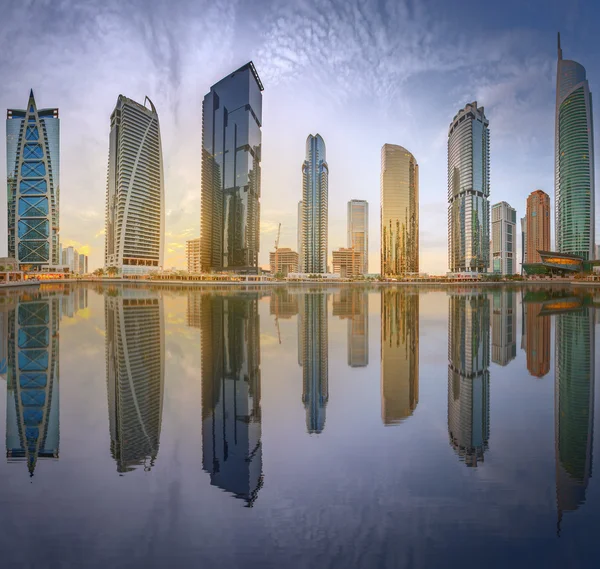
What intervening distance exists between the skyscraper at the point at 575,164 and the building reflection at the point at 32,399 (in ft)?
718

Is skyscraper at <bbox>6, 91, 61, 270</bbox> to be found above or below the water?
above

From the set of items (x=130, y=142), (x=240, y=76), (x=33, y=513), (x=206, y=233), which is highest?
(x=240, y=76)

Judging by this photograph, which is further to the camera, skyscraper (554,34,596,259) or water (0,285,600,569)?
skyscraper (554,34,596,259)

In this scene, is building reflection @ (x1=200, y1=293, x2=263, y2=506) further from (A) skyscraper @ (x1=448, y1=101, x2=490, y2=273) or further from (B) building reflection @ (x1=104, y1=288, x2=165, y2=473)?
(A) skyscraper @ (x1=448, y1=101, x2=490, y2=273)

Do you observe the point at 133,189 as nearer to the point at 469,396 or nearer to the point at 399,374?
the point at 399,374

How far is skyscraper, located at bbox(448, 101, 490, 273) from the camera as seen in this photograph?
176500 millimetres

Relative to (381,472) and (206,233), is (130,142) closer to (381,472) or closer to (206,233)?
(206,233)

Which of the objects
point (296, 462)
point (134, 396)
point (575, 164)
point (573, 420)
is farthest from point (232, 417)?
point (575, 164)

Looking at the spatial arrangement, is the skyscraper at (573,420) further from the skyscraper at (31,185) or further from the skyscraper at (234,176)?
the skyscraper at (31,185)

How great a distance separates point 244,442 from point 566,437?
6.88 m

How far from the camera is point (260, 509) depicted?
16.2 ft

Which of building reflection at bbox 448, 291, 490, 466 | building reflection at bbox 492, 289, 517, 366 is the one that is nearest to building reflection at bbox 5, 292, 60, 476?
building reflection at bbox 448, 291, 490, 466

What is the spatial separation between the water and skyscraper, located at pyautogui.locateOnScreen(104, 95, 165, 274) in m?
163

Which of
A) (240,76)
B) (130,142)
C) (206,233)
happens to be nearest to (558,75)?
(240,76)
